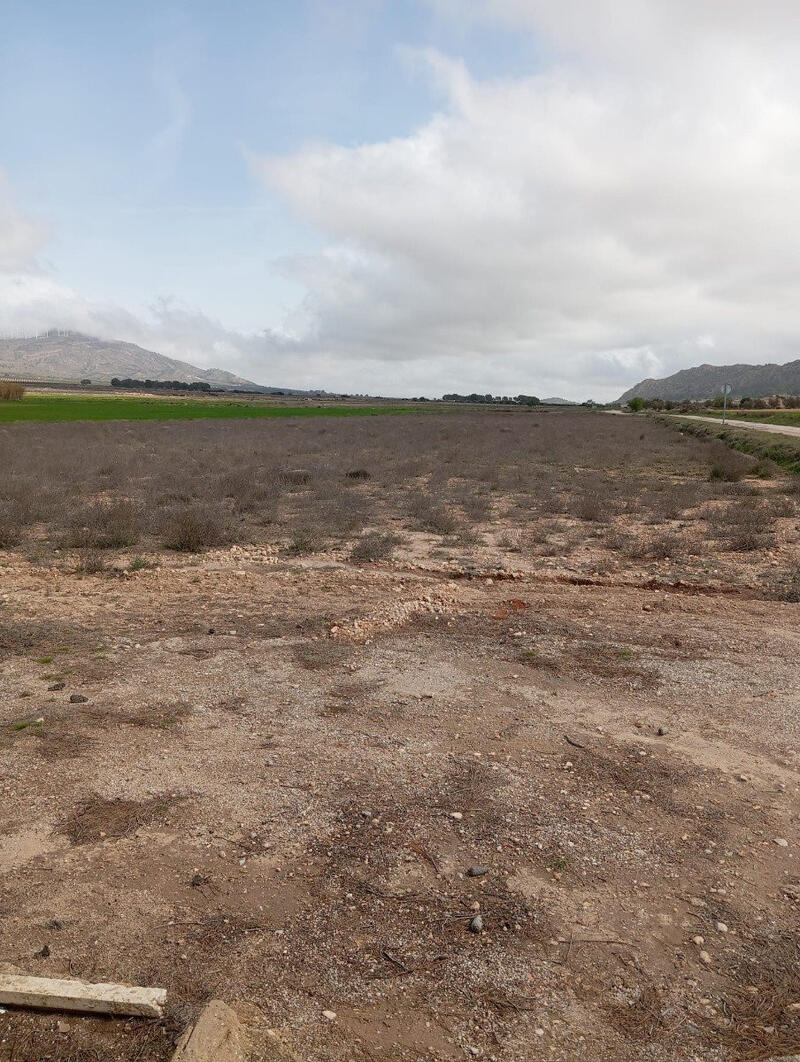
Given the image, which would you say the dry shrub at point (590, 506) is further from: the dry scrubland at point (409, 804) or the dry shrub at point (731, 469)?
the dry shrub at point (731, 469)

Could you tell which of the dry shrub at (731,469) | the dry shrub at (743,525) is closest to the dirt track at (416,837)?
the dry shrub at (743,525)

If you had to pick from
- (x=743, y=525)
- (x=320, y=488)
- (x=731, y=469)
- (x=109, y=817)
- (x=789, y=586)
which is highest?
(x=731, y=469)

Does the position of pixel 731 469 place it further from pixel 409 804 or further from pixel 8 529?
pixel 409 804

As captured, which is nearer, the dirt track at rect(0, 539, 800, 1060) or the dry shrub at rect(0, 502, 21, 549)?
the dirt track at rect(0, 539, 800, 1060)

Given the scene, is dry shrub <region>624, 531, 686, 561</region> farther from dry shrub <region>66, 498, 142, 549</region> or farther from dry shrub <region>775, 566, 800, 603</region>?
dry shrub <region>66, 498, 142, 549</region>

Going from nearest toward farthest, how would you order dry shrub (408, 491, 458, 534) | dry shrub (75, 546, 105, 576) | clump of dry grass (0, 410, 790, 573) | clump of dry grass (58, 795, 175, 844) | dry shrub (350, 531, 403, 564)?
1. clump of dry grass (58, 795, 175, 844)
2. dry shrub (75, 546, 105, 576)
3. dry shrub (350, 531, 403, 564)
4. clump of dry grass (0, 410, 790, 573)
5. dry shrub (408, 491, 458, 534)

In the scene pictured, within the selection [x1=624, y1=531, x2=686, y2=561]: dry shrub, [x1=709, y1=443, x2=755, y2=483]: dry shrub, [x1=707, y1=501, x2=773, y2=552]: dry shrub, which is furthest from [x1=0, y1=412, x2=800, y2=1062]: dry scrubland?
[x1=709, y1=443, x2=755, y2=483]: dry shrub

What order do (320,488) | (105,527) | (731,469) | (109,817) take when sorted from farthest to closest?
(731,469)
(320,488)
(105,527)
(109,817)

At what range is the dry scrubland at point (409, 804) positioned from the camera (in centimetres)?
322

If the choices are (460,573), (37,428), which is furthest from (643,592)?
(37,428)

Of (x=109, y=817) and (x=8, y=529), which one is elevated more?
(x=8, y=529)

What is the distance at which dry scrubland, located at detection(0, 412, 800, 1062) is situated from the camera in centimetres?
322

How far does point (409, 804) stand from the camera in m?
4.78

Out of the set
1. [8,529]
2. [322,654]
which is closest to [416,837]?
[322,654]
